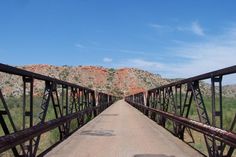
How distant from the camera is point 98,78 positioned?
186625 mm

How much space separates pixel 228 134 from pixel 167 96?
34.4ft

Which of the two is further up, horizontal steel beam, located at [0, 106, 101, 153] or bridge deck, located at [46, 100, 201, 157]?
horizontal steel beam, located at [0, 106, 101, 153]

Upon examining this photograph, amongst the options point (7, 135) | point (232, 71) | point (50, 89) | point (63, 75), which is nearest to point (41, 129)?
point (50, 89)

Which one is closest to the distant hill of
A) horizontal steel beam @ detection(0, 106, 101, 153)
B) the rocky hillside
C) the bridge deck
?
the rocky hillside

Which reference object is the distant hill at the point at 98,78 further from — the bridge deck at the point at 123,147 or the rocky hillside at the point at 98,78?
the bridge deck at the point at 123,147

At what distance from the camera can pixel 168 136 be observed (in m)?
14.6

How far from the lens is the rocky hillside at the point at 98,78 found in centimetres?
17488

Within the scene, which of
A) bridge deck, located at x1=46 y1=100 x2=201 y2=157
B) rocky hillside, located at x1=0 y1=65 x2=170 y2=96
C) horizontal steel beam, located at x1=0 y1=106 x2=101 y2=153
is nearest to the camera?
horizontal steel beam, located at x1=0 y1=106 x2=101 y2=153

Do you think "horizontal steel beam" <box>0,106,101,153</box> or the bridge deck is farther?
the bridge deck

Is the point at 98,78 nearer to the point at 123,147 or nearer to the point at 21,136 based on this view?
the point at 123,147

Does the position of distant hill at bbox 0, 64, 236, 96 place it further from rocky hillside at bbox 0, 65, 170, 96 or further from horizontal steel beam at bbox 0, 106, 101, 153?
horizontal steel beam at bbox 0, 106, 101, 153

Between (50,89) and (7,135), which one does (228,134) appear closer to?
(7,135)

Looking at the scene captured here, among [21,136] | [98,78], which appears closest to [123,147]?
[21,136]

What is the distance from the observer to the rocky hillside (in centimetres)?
17488
